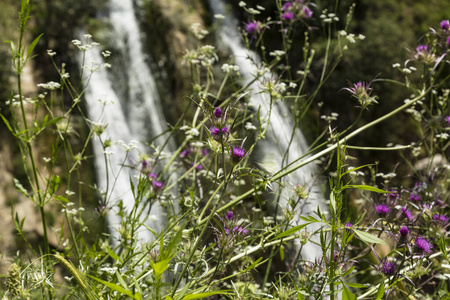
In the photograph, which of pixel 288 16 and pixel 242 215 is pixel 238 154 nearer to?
pixel 288 16

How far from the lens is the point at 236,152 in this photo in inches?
27.3

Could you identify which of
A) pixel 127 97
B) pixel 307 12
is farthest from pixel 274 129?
pixel 307 12

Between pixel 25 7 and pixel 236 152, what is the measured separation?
18.2 inches

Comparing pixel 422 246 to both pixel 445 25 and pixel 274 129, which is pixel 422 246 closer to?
pixel 445 25

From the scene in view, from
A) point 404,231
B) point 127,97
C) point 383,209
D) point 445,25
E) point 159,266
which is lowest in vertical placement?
point 127,97

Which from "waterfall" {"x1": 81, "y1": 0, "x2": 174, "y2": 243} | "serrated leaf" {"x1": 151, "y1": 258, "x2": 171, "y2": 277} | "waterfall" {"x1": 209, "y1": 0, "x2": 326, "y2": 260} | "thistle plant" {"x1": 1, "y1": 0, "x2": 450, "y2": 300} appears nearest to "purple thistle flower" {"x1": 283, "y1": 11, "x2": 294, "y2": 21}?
"thistle plant" {"x1": 1, "y1": 0, "x2": 450, "y2": 300}

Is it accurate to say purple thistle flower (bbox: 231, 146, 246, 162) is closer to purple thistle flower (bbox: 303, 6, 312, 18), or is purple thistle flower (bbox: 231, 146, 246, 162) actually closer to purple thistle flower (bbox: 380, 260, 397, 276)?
purple thistle flower (bbox: 380, 260, 397, 276)

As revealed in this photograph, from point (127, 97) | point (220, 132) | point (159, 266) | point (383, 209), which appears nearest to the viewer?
point (159, 266)

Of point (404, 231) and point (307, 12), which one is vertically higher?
point (307, 12)

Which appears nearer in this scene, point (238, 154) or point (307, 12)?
point (238, 154)

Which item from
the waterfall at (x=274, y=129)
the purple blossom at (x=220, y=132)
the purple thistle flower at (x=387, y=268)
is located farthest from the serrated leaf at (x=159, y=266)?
the waterfall at (x=274, y=129)

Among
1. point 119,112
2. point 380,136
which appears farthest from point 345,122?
point 119,112

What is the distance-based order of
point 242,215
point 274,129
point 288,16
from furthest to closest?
point 274,129 < point 242,215 < point 288,16

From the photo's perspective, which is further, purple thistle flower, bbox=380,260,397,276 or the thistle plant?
purple thistle flower, bbox=380,260,397,276
